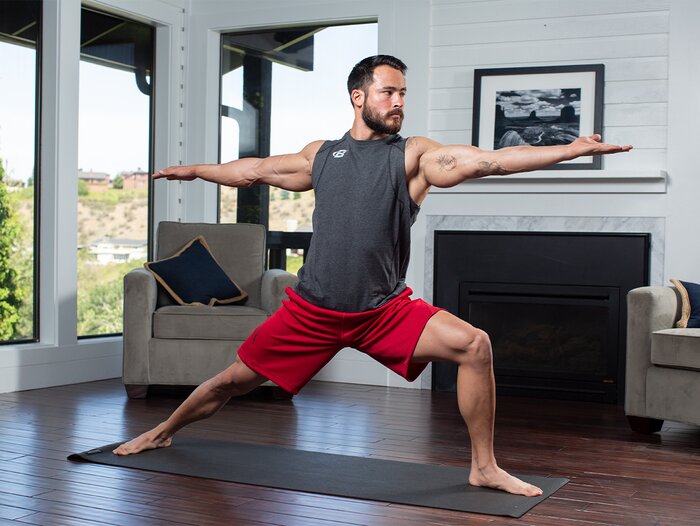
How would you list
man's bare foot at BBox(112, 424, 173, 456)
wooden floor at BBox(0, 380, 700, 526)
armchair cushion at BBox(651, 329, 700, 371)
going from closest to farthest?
wooden floor at BBox(0, 380, 700, 526), man's bare foot at BBox(112, 424, 173, 456), armchair cushion at BBox(651, 329, 700, 371)

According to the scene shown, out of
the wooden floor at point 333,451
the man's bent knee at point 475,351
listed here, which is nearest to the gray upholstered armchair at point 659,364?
the wooden floor at point 333,451

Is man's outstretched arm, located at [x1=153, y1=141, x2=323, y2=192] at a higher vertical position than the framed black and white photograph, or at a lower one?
lower

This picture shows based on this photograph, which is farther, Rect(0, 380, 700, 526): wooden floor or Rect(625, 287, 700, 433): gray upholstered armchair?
Rect(625, 287, 700, 433): gray upholstered armchair

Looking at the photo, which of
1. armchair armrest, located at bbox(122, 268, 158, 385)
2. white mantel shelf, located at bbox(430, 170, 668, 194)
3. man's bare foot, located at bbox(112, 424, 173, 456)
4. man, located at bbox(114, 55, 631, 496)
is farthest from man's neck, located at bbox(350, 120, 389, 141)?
white mantel shelf, located at bbox(430, 170, 668, 194)

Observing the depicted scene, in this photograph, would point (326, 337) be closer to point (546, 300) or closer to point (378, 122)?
point (378, 122)

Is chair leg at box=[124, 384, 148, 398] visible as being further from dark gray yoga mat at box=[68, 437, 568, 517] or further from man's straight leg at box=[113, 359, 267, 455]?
man's straight leg at box=[113, 359, 267, 455]

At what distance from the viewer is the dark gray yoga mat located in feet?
9.73

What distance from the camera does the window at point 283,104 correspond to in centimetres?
605

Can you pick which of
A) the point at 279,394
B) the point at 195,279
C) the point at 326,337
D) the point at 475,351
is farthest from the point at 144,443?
the point at 195,279

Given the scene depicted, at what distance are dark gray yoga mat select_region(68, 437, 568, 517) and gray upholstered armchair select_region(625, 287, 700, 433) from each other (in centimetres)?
105

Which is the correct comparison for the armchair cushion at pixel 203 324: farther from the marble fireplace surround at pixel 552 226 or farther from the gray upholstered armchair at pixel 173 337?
the marble fireplace surround at pixel 552 226

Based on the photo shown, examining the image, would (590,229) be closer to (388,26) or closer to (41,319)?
(388,26)

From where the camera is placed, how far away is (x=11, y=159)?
529cm

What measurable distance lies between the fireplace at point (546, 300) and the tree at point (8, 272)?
239cm
